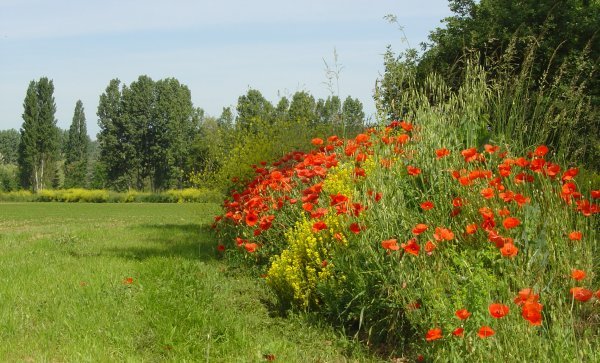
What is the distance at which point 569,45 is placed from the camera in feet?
43.3

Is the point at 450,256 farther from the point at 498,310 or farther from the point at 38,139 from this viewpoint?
the point at 38,139

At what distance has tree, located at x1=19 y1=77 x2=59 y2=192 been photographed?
56531 mm

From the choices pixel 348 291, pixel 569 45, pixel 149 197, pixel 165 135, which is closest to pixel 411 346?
pixel 348 291

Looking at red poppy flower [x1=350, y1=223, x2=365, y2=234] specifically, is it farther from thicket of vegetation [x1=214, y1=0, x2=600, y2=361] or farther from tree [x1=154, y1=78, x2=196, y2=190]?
tree [x1=154, y1=78, x2=196, y2=190]

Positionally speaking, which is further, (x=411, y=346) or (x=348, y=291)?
(x=348, y=291)

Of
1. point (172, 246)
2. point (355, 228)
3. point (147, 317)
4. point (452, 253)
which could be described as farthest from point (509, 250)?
point (172, 246)

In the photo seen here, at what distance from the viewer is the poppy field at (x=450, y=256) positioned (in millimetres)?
3184

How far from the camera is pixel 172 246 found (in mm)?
9672

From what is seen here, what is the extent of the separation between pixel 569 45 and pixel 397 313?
11197 millimetres

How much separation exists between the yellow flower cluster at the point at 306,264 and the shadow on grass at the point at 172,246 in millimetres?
3044

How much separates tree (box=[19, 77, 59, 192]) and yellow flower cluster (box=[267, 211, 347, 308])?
185 feet

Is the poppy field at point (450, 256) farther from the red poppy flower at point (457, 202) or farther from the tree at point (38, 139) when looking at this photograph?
the tree at point (38, 139)

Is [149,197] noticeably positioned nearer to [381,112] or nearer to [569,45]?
[569,45]

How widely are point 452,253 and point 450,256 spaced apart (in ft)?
0.11
